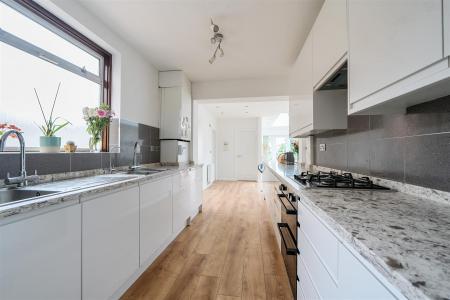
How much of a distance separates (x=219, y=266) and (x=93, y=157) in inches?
63.8

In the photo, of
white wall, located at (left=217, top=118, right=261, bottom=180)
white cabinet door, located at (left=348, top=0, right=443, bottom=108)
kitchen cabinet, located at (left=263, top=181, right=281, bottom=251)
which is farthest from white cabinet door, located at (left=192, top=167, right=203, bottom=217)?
white wall, located at (left=217, top=118, right=261, bottom=180)

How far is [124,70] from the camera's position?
2385 mm

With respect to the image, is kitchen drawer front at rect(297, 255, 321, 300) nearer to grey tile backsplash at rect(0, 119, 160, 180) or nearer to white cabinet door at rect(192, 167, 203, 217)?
grey tile backsplash at rect(0, 119, 160, 180)

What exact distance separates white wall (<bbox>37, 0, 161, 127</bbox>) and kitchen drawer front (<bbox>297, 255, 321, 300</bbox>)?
2373 mm

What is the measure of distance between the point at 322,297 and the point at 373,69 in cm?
101

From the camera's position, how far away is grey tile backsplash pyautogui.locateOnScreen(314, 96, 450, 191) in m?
0.86

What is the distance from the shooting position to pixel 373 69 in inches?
33.1

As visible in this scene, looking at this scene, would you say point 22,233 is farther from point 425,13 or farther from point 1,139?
point 425,13

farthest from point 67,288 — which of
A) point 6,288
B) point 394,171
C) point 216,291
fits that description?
point 394,171

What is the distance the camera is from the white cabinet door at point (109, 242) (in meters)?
1.09

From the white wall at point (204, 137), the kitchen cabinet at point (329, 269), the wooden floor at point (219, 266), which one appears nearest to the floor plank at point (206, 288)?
the wooden floor at point (219, 266)

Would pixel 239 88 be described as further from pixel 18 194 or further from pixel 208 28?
pixel 18 194

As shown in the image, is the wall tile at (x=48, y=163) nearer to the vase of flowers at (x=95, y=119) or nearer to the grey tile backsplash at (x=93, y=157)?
the grey tile backsplash at (x=93, y=157)

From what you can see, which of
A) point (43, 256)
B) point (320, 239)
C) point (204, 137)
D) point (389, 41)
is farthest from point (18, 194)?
point (204, 137)
